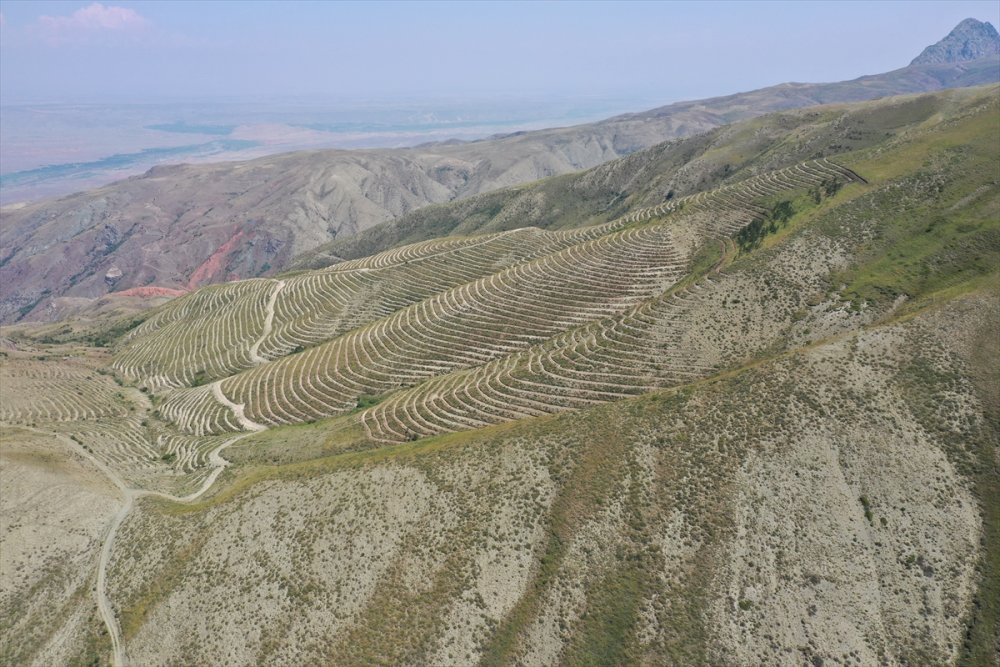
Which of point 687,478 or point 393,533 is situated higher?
point 687,478

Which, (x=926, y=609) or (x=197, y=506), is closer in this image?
(x=926, y=609)

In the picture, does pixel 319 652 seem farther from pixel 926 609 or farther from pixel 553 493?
pixel 926 609

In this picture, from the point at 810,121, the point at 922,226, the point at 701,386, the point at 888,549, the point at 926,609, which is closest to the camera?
the point at 926,609

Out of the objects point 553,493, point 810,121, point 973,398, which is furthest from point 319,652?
point 810,121

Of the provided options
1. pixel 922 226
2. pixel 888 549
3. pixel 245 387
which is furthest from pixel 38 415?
pixel 922 226

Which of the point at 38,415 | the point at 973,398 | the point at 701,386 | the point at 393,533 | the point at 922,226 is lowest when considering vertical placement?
the point at 38,415

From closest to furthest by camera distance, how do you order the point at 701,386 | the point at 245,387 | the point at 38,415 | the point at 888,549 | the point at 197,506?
1. the point at 888,549
2. the point at 701,386
3. the point at 197,506
4. the point at 38,415
5. the point at 245,387
